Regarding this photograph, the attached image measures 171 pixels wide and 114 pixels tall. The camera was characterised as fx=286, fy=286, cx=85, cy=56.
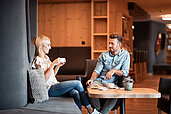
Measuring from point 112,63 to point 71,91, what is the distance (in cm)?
77

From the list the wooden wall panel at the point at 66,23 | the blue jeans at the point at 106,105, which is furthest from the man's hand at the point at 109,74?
the wooden wall panel at the point at 66,23

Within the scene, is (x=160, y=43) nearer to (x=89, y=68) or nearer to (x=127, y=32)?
(x=127, y=32)

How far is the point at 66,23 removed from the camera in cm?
725

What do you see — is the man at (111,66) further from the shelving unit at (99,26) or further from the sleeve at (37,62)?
the shelving unit at (99,26)

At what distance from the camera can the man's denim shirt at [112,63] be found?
4.05 m

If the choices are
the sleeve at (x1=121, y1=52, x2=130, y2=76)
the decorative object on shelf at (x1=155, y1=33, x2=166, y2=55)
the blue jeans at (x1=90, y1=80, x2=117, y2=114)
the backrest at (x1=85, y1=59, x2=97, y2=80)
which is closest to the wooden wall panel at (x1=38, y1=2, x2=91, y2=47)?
the backrest at (x1=85, y1=59, x2=97, y2=80)

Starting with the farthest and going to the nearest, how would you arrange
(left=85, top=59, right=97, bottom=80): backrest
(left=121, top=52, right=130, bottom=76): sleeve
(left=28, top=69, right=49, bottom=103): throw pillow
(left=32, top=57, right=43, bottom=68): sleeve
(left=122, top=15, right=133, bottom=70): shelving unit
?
(left=122, top=15, right=133, bottom=70): shelving unit → (left=85, top=59, right=97, bottom=80): backrest → (left=121, top=52, right=130, bottom=76): sleeve → (left=32, top=57, right=43, bottom=68): sleeve → (left=28, top=69, right=49, bottom=103): throw pillow

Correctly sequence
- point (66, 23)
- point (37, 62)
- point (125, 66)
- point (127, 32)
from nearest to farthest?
point (37, 62), point (125, 66), point (66, 23), point (127, 32)

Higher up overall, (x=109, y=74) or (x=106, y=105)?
(x=109, y=74)

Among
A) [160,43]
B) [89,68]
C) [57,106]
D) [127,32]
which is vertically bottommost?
[57,106]

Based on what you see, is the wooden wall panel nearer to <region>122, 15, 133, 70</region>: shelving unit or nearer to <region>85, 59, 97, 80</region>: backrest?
<region>122, 15, 133, 70</region>: shelving unit

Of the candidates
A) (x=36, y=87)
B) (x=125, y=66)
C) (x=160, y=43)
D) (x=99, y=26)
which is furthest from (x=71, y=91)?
(x=160, y=43)

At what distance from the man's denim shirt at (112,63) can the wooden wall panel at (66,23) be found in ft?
9.63

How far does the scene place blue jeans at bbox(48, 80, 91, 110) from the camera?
3707 millimetres
